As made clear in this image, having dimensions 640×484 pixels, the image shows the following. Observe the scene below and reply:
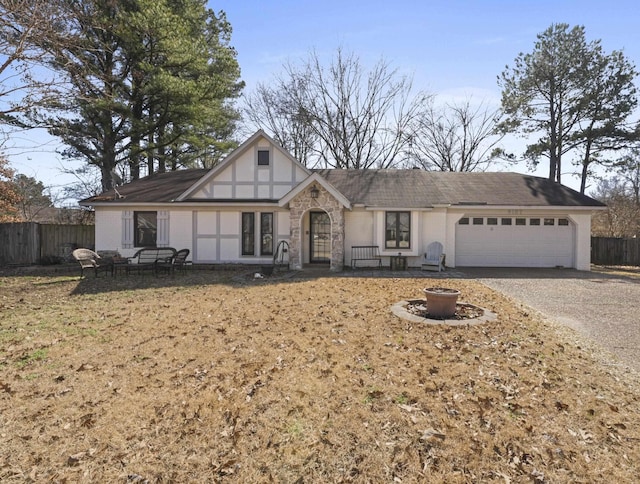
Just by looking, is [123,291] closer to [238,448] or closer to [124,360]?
[124,360]

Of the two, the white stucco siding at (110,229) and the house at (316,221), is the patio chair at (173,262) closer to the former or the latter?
the house at (316,221)

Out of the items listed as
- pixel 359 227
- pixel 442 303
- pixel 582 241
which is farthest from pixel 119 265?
pixel 582 241

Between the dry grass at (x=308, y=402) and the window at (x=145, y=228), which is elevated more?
the window at (x=145, y=228)

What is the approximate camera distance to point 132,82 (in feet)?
63.5

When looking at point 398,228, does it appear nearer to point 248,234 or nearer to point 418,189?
point 418,189

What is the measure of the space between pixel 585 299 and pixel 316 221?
9.98 metres

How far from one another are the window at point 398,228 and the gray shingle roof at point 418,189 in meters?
0.52

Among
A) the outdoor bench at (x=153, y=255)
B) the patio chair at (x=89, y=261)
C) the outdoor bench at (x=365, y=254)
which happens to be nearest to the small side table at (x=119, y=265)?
the patio chair at (x=89, y=261)

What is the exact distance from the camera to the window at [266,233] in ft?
49.9

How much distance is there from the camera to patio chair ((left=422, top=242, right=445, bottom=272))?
14.0 m

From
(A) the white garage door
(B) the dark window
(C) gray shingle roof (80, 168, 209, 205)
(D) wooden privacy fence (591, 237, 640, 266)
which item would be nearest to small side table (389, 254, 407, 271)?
(A) the white garage door

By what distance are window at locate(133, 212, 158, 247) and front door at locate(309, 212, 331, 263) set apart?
6.76 metres

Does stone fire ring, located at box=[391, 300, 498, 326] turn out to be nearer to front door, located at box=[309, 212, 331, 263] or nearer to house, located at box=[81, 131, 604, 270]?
house, located at box=[81, 131, 604, 270]

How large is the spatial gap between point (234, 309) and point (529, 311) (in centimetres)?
636
